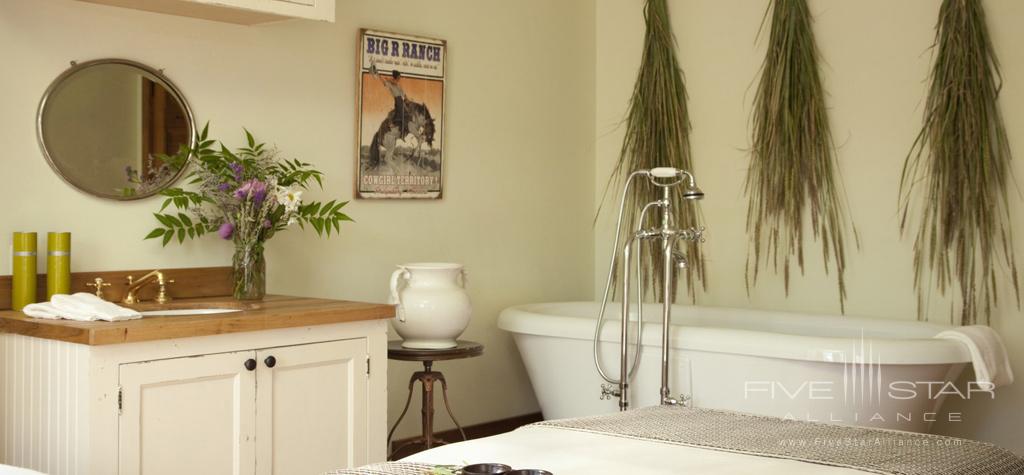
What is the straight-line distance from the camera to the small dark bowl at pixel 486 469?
1479 mm

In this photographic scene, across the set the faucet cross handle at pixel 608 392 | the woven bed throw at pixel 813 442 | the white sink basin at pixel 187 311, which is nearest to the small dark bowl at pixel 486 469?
the woven bed throw at pixel 813 442

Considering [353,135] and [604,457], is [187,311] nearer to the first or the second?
[353,135]

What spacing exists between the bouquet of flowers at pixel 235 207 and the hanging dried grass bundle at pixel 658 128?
183cm

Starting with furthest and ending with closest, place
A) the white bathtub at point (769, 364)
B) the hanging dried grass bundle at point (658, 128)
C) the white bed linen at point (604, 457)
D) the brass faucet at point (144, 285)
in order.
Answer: the hanging dried grass bundle at point (658, 128), the white bathtub at point (769, 364), the brass faucet at point (144, 285), the white bed linen at point (604, 457)

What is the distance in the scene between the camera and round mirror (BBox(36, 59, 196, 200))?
3135 millimetres

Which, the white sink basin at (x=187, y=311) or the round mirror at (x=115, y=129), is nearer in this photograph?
the white sink basin at (x=187, y=311)

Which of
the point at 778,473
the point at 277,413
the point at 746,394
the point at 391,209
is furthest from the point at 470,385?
the point at 778,473

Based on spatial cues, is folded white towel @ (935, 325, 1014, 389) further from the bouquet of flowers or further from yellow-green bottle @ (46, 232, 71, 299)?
yellow-green bottle @ (46, 232, 71, 299)

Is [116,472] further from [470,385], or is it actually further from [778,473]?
[470,385]

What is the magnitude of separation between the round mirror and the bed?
1.81m

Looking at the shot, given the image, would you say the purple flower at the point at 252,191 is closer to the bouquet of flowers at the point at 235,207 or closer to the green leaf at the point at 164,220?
the bouquet of flowers at the point at 235,207

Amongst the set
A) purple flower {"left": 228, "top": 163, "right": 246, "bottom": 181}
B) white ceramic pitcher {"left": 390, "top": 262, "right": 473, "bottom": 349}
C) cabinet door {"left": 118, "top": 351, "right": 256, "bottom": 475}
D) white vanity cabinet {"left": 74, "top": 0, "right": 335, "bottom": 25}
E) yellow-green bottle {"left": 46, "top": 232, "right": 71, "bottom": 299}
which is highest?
white vanity cabinet {"left": 74, "top": 0, "right": 335, "bottom": 25}

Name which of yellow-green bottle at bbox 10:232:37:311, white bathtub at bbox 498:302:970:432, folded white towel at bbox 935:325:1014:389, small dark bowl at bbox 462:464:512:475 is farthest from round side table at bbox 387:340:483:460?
small dark bowl at bbox 462:464:512:475

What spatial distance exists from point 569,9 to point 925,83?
1669 mm
